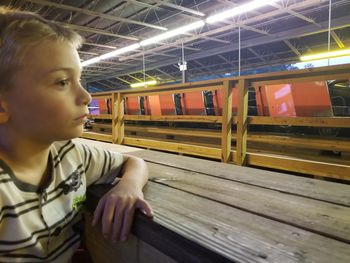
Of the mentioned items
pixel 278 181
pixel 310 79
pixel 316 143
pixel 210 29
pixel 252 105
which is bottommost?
pixel 316 143

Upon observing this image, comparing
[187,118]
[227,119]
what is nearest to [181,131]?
[187,118]

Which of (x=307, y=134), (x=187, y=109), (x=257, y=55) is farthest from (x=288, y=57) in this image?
(x=307, y=134)

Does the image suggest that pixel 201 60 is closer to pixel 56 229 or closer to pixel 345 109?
pixel 345 109

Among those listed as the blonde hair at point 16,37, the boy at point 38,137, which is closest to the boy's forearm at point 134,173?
the boy at point 38,137

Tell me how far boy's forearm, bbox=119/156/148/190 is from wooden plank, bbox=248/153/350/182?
5.78 feet

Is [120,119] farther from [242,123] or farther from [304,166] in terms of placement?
[304,166]

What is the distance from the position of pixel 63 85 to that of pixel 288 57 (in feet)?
39.4

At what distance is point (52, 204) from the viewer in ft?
2.45

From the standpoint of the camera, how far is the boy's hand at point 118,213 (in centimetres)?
66

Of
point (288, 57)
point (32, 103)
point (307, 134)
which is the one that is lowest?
point (307, 134)

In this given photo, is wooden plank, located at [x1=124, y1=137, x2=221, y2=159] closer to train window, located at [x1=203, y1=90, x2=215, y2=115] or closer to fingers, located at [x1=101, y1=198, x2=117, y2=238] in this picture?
train window, located at [x1=203, y1=90, x2=215, y2=115]

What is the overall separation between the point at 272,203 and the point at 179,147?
103 inches

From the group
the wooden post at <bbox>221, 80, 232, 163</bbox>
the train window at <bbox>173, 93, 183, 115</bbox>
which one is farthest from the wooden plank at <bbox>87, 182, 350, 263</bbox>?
the train window at <bbox>173, 93, 183, 115</bbox>

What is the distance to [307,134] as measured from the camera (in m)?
3.42
